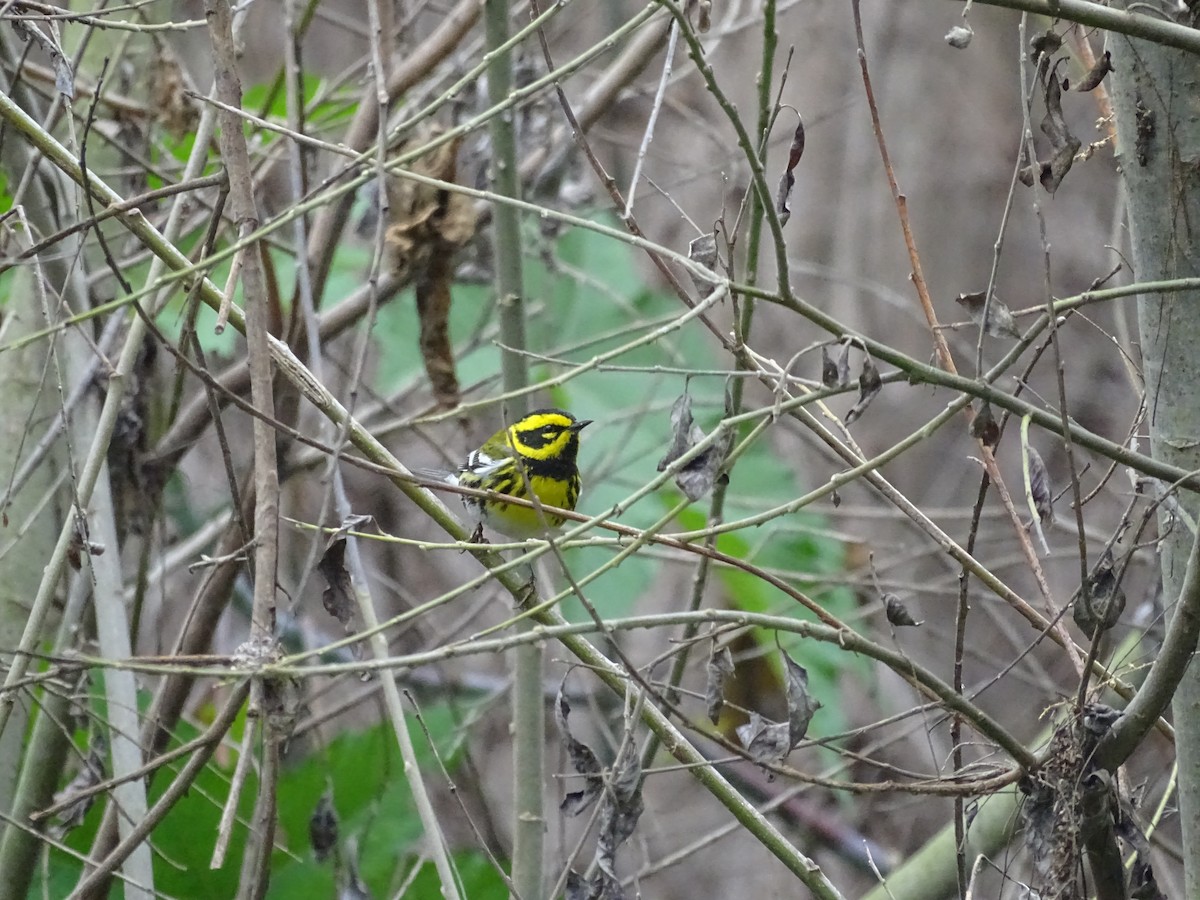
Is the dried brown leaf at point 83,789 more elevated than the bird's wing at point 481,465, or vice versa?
the bird's wing at point 481,465

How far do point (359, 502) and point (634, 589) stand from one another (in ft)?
12.4

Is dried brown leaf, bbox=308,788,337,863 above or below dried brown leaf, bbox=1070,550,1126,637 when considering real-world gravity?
below

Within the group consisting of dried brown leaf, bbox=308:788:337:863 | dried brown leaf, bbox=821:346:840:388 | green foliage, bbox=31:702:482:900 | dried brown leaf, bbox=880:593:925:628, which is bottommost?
green foliage, bbox=31:702:482:900

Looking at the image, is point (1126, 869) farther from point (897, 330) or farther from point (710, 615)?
point (897, 330)

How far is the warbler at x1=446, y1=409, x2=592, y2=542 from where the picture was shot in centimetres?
388

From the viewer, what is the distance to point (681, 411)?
1874mm

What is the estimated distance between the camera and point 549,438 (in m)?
4.08

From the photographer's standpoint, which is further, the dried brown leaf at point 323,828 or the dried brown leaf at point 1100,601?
the dried brown leaf at point 323,828

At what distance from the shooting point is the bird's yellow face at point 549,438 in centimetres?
404

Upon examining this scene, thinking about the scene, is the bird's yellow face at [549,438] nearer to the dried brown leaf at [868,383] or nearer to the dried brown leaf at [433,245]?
the dried brown leaf at [433,245]

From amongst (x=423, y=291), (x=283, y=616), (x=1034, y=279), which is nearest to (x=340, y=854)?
(x=423, y=291)

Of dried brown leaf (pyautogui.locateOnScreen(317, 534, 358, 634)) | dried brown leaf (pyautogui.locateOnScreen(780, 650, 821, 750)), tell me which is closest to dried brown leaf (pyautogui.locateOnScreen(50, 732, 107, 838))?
dried brown leaf (pyautogui.locateOnScreen(317, 534, 358, 634))

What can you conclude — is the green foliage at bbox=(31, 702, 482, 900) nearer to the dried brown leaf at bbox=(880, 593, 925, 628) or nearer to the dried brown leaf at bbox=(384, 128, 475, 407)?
the dried brown leaf at bbox=(384, 128, 475, 407)

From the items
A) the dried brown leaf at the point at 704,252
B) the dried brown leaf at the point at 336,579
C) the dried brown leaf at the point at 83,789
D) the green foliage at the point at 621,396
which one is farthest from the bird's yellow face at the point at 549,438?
the dried brown leaf at the point at 704,252
